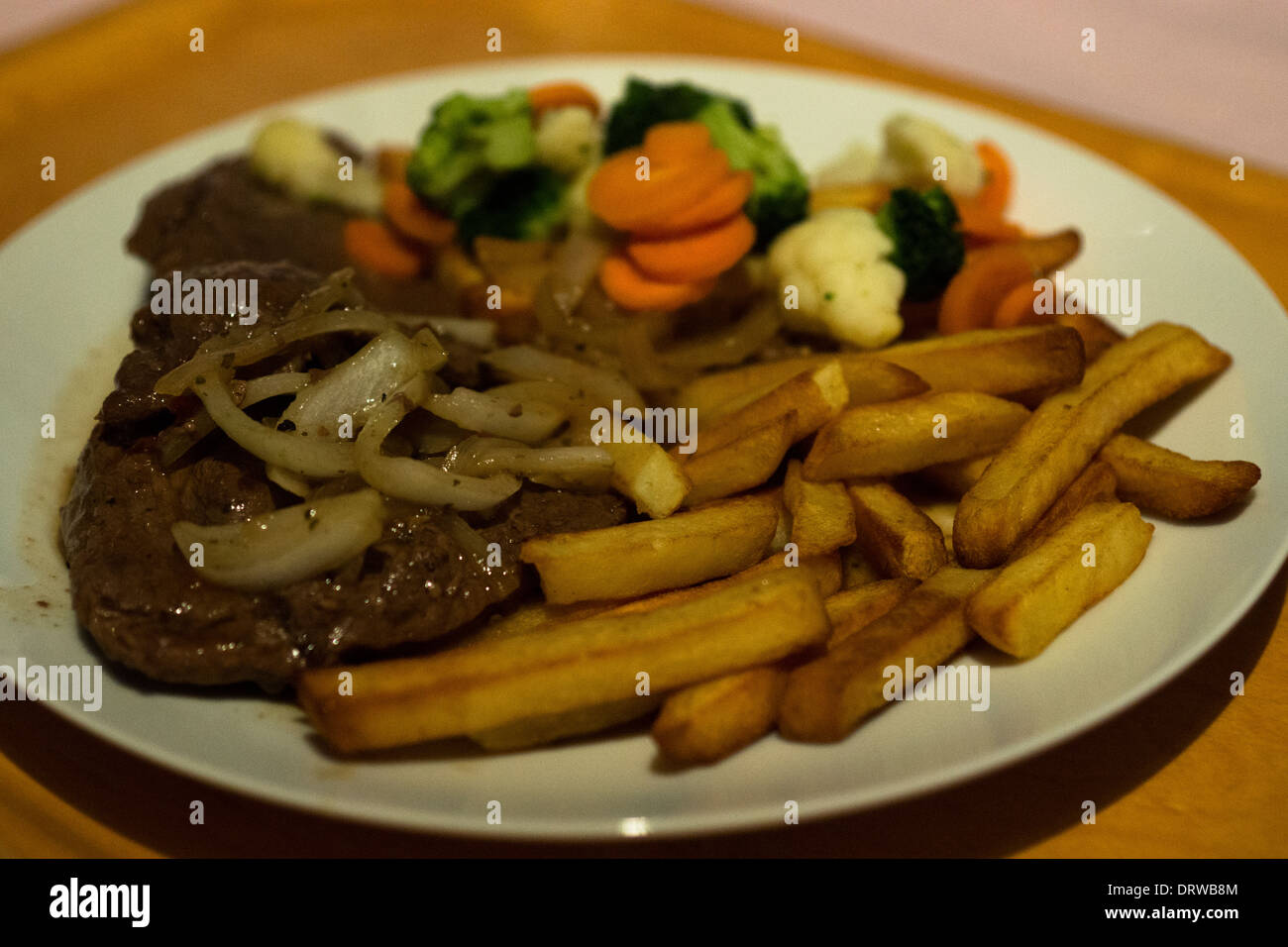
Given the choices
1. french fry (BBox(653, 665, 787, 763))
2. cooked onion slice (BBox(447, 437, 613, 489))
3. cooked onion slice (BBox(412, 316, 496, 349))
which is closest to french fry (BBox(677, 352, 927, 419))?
cooked onion slice (BBox(447, 437, 613, 489))

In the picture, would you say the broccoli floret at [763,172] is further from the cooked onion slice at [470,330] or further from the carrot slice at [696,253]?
the cooked onion slice at [470,330]

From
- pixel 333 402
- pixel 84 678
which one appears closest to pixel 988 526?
pixel 333 402

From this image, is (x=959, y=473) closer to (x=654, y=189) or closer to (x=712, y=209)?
(x=712, y=209)

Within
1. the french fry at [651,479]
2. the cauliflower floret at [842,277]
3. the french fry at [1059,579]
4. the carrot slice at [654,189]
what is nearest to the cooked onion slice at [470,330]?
the carrot slice at [654,189]

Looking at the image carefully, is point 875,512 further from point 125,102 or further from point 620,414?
point 125,102

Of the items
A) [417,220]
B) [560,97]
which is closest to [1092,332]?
[560,97]

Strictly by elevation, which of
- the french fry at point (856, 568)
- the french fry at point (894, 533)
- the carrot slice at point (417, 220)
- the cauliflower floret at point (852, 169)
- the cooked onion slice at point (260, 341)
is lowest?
the french fry at point (856, 568)

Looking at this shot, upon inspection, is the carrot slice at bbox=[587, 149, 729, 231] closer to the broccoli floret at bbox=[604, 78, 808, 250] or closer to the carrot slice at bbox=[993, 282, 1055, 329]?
the broccoli floret at bbox=[604, 78, 808, 250]
